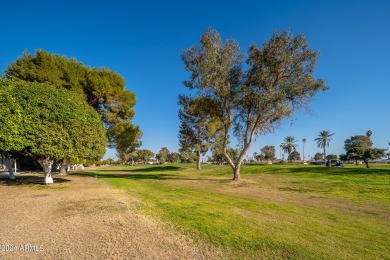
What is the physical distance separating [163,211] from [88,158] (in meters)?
12.0

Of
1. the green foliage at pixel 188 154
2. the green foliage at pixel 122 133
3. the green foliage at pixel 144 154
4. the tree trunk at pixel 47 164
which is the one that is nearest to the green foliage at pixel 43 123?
the tree trunk at pixel 47 164

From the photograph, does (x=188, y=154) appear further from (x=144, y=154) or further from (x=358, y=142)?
(x=358, y=142)

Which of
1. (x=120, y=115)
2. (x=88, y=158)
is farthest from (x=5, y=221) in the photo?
(x=120, y=115)

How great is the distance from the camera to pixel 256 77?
850 inches

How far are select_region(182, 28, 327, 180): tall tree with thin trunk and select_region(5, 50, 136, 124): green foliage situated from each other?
10.3m

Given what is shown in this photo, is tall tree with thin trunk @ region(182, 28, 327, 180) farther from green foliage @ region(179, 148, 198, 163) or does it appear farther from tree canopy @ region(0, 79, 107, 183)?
green foliage @ region(179, 148, 198, 163)

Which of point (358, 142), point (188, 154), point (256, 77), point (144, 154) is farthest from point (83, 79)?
point (358, 142)

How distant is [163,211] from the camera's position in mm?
9047

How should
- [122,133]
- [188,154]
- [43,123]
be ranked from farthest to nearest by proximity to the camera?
[188,154], [122,133], [43,123]

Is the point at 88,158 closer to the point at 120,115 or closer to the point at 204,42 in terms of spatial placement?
the point at 120,115

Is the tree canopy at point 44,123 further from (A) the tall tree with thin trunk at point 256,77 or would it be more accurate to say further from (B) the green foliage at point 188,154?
(B) the green foliage at point 188,154

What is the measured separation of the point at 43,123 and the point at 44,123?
7 centimetres

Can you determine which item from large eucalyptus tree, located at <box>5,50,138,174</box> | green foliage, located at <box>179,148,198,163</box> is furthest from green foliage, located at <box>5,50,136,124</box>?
green foliage, located at <box>179,148,198,163</box>

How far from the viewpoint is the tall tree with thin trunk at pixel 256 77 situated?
20609 mm
